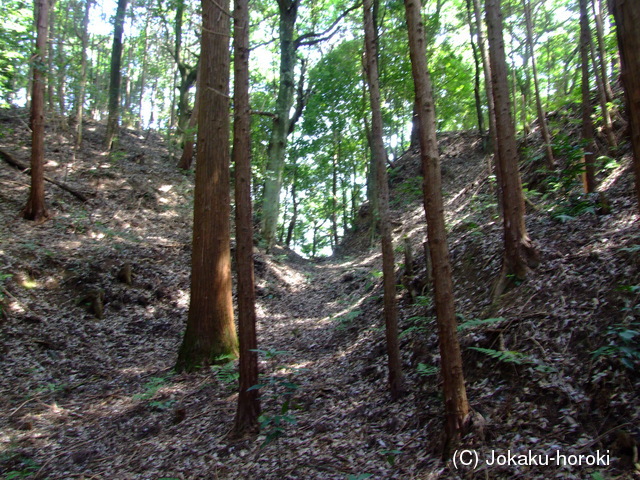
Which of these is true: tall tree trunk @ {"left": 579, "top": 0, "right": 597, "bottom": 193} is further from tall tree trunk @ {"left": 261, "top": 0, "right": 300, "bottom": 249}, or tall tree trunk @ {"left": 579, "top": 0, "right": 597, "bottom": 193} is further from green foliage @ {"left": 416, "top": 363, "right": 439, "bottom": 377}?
tall tree trunk @ {"left": 261, "top": 0, "right": 300, "bottom": 249}

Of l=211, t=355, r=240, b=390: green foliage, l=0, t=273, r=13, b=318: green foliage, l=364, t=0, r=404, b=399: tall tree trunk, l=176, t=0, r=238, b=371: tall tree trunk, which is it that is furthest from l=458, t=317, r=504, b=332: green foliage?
l=0, t=273, r=13, b=318: green foliage

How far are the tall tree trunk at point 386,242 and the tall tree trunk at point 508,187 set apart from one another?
6.23ft

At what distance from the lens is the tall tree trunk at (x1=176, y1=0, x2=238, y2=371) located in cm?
825

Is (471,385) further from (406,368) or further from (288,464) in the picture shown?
(288,464)

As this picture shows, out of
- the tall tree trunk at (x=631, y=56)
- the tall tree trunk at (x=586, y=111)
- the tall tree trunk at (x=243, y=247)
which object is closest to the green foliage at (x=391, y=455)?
the tall tree trunk at (x=243, y=247)

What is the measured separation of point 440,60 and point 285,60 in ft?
25.2

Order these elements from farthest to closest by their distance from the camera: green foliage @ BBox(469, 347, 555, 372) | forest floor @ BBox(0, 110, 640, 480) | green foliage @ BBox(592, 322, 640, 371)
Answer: green foliage @ BBox(469, 347, 555, 372) < forest floor @ BBox(0, 110, 640, 480) < green foliage @ BBox(592, 322, 640, 371)

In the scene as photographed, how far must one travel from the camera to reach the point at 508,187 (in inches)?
275

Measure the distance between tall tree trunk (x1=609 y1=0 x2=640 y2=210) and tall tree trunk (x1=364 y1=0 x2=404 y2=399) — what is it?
3.25m

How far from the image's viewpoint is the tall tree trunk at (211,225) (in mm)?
8250

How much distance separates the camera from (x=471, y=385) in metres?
5.19

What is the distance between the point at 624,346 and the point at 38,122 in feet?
47.0

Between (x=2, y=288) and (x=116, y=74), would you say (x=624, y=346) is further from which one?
(x=116, y=74)

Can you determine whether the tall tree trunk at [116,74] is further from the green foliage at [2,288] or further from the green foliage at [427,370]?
the green foliage at [427,370]
